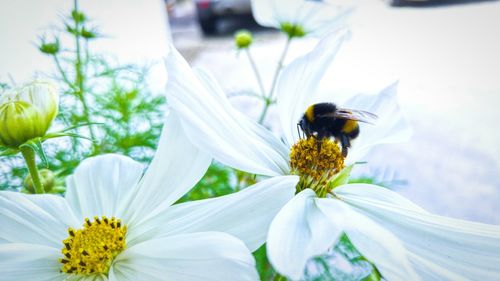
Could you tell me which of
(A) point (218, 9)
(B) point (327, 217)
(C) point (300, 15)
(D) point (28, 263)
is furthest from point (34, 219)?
(A) point (218, 9)

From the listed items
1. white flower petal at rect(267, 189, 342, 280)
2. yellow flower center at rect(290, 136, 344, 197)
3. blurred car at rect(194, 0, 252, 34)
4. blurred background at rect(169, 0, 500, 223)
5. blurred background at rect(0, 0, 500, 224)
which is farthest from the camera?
blurred car at rect(194, 0, 252, 34)

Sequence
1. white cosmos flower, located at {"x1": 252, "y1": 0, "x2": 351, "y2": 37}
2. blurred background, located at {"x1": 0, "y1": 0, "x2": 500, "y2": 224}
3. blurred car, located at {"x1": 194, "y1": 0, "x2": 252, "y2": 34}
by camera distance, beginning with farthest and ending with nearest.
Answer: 1. blurred car, located at {"x1": 194, "y1": 0, "x2": 252, "y2": 34}
2. blurred background, located at {"x1": 0, "y1": 0, "x2": 500, "y2": 224}
3. white cosmos flower, located at {"x1": 252, "y1": 0, "x2": 351, "y2": 37}

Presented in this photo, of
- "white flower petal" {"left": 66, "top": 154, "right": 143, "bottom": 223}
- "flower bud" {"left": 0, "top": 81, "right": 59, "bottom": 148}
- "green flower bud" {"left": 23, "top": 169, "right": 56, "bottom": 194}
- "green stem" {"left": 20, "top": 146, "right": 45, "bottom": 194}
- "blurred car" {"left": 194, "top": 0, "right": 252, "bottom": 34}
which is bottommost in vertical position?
"blurred car" {"left": 194, "top": 0, "right": 252, "bottom": 34}

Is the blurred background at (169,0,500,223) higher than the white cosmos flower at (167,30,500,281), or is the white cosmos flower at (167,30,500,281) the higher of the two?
the white cosmos flower at (167,30,500,281)

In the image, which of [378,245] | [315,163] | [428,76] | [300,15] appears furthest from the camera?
[428,76]

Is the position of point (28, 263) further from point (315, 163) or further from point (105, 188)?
point (315, 163)

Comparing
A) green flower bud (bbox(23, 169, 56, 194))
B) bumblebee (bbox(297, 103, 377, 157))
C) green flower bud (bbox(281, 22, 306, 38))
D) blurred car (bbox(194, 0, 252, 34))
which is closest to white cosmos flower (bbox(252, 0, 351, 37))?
green flower bud (bbox(281, 22, 306, 38))

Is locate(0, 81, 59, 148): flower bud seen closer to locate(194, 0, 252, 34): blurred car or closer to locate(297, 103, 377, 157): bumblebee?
locate(297, 103, 377, 157): bumblebee
